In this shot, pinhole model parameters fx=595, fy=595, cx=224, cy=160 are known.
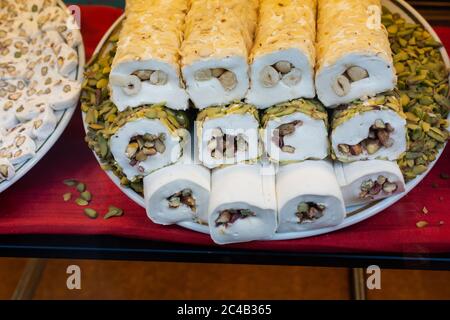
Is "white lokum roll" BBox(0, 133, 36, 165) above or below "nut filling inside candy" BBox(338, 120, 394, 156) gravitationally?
above

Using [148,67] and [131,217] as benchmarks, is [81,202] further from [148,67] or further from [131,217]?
[148,67]

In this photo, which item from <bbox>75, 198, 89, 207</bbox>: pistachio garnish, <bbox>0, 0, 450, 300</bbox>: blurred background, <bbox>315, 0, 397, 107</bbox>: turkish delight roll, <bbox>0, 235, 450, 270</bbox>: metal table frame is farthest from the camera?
<bbox>0, 0, 450, 300</bbox>: blurred background

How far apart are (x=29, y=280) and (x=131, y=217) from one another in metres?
0.75

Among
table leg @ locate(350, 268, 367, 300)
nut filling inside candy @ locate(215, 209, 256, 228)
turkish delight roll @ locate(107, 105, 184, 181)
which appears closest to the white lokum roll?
turkish delight roll @ locate(107, 105, 184, 181)

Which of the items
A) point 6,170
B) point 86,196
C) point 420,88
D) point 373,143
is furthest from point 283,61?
point 6,170

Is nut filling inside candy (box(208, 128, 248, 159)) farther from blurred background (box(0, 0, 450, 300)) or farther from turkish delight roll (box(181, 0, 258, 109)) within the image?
blurred background (box(0, 0, 450, 300))

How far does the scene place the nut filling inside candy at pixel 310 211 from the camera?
1.11 m

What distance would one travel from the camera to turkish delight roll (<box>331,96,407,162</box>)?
108 cm

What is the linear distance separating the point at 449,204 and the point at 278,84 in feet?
1.46

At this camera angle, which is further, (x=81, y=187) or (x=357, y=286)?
(x=357, y=286)

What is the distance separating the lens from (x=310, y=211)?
1115mm

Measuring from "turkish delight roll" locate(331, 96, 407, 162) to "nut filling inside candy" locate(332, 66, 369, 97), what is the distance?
35 mm
